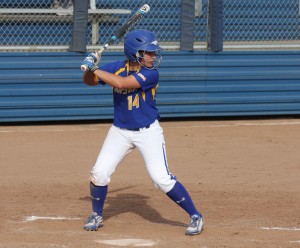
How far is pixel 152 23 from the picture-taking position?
11773 mm

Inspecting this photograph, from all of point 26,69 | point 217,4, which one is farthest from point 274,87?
point 26,69

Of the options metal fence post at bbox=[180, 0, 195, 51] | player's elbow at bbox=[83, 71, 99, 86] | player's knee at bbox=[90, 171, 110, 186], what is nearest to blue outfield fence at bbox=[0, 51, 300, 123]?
metal fence post at bbox=[180, 0, 195, 51]

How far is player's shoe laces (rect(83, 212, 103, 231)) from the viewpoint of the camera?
20.1 ft

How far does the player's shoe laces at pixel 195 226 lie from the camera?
19.6 feet

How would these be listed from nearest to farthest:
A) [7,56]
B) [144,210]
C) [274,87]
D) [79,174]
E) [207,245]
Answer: [207,245] → [144,210] → [79,174] → [7,56] → [274,87]

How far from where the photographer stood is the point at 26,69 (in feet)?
36.1

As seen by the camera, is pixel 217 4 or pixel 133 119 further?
pixel 217 4

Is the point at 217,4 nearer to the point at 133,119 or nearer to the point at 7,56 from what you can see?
the point at 7,56

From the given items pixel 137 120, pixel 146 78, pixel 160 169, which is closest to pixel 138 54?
pixel 146 78

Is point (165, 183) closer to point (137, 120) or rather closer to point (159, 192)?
point (137, 120)

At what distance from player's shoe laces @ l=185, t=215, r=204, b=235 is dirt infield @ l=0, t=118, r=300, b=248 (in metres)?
0.06

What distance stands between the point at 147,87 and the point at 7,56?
542 centimetres

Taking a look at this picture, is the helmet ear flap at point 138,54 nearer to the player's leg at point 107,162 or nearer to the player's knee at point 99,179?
the player's leg at point 107,162

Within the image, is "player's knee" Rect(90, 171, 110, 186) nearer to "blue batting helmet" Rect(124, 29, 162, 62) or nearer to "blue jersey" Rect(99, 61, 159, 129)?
"blue jersey" Rect(99, 61, 159, 129)
